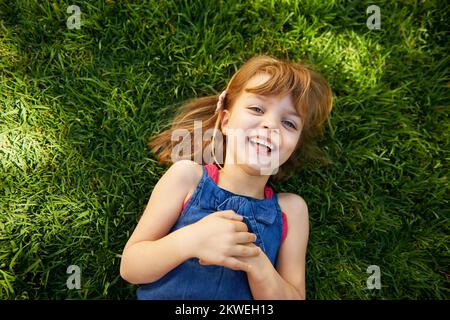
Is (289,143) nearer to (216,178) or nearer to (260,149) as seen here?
(260,149)

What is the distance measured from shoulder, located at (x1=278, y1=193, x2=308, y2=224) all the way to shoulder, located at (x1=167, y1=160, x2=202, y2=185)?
1.41 ft

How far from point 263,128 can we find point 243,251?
529 mm

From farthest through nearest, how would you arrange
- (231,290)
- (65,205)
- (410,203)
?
1. (410,203)
2. (65,205)
3. (231,290)

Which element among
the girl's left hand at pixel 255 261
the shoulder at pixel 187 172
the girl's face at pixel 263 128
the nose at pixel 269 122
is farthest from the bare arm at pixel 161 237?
the nose at pixel 269 122

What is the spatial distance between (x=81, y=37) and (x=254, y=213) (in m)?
1.31

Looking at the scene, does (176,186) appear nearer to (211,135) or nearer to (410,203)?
(211,135)

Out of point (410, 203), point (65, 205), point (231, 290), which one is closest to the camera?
point (231, 290)

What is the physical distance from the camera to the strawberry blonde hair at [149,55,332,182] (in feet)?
6.72

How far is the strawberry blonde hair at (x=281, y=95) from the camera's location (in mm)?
2047

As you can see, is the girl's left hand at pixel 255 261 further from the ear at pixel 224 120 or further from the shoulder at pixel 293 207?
the ear at pixel 224 120

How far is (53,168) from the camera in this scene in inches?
→ 91.4

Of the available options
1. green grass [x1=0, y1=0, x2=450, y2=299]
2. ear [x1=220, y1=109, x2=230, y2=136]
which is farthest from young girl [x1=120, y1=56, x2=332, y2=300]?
green grass [x1=0, y1=0, x2=450, y2=299]

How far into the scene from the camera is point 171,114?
2.43 m
